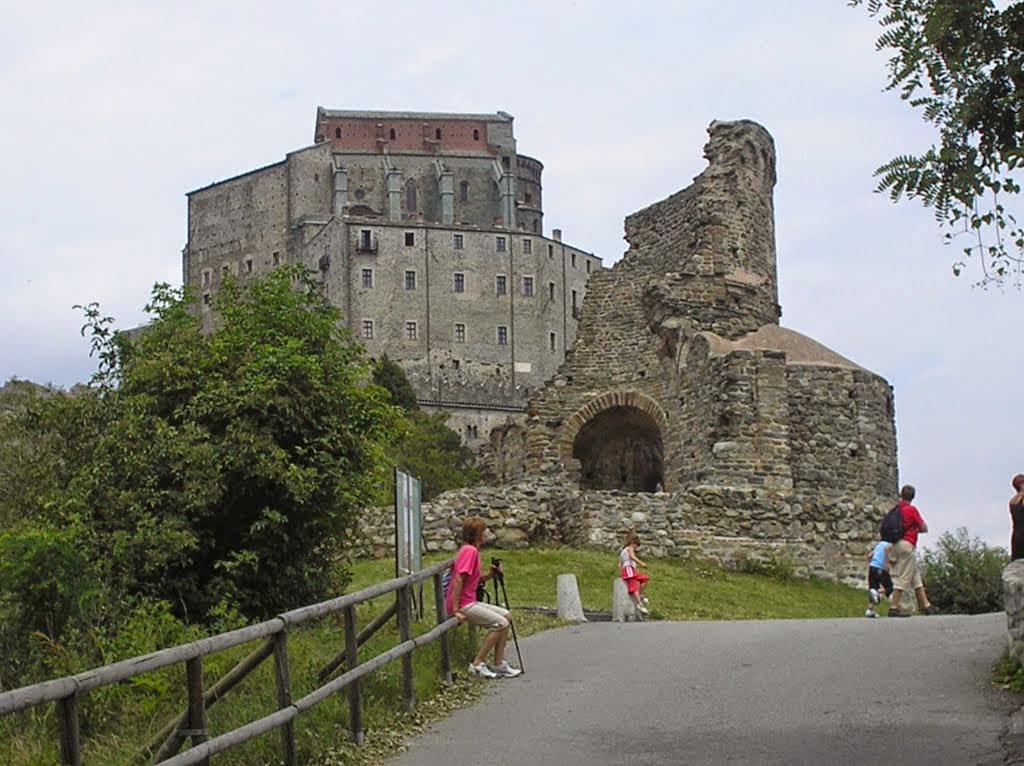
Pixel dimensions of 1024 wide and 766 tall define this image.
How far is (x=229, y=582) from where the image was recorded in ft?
66.1

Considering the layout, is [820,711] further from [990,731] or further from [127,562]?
[127,562]

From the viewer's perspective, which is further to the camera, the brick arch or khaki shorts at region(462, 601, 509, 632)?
the brick arch

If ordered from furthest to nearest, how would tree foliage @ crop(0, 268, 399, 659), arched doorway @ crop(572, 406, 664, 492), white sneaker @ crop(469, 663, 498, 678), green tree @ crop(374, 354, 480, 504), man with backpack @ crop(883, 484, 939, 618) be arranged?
green tree @ crop(374, 354, 480, 504), arched doorway @ crop(572, 406, 664, 492), man with backpack @ crop(883, 484, 939, 618), tree foliage @ crop(0, 268, 399, 659), white sneaker @ crop(469, 663, 498, 678)

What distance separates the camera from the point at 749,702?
1269 centimetres

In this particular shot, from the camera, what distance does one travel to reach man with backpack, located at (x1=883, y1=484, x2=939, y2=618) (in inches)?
843

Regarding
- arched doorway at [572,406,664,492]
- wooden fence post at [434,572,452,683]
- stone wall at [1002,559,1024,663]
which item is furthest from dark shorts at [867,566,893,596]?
arched doorway at [572,406,664,492]

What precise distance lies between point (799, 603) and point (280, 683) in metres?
18.1

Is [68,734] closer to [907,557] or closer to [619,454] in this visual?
[907,557]

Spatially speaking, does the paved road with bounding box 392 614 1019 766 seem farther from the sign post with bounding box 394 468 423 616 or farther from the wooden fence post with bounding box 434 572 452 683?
the sign post with bounding box 394 468 423 616

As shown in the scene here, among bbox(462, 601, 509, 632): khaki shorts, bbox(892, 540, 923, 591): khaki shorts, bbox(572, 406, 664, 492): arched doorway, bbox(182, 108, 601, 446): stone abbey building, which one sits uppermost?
bbox(182, 108, 601, 446): stone abbey building

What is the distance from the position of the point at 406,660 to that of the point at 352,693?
1259 millimetres

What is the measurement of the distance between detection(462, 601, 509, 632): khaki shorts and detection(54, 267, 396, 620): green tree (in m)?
5.54

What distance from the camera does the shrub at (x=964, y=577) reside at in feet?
92.2

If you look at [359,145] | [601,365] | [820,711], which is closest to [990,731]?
[820,711]
